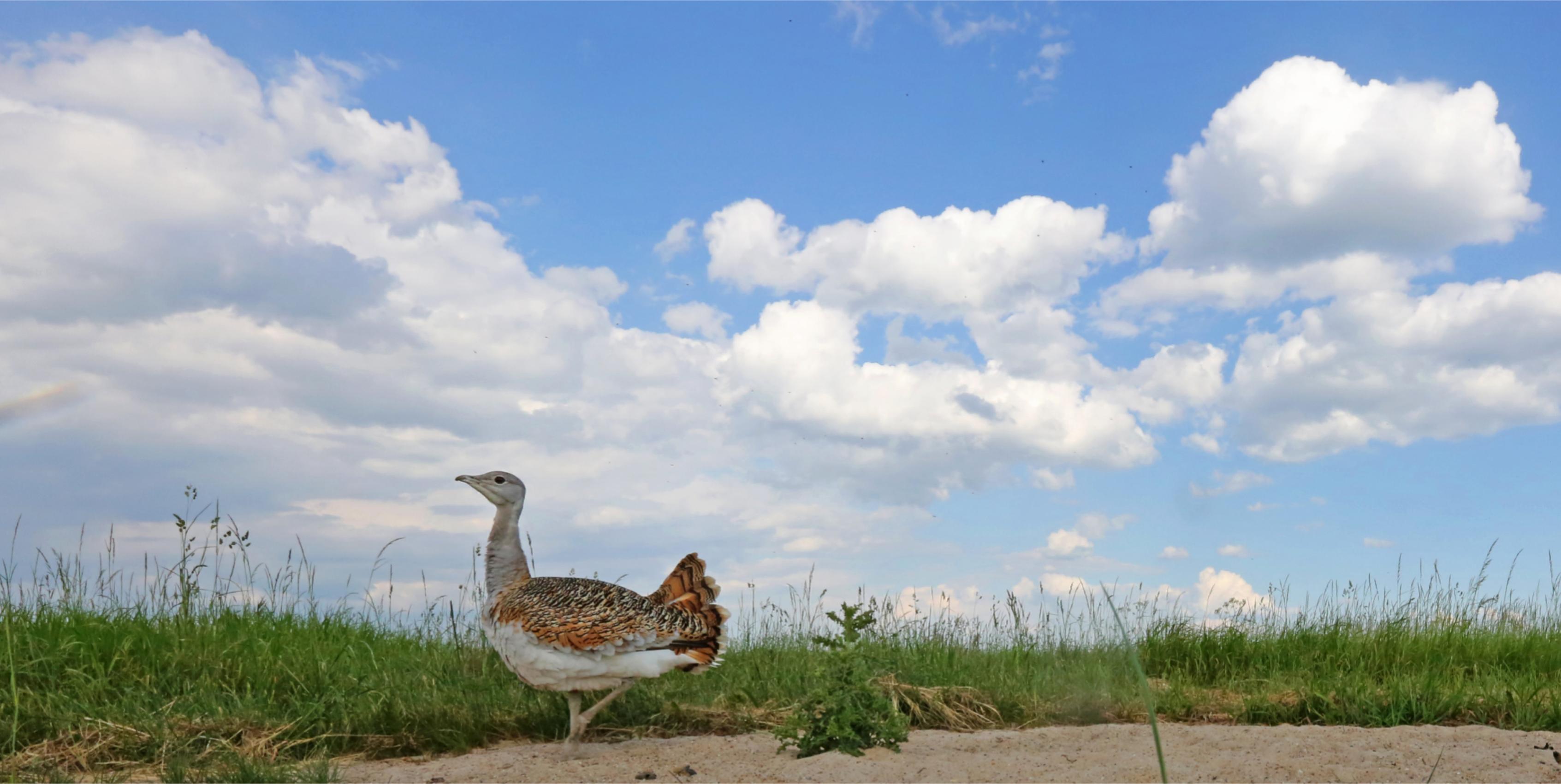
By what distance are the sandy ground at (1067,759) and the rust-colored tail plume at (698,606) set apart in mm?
460

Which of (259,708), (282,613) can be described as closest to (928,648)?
(259,708)

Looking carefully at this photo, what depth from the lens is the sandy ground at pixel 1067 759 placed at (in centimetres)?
443

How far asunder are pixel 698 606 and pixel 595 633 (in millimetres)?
762

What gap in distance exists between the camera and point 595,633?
509 centimetres

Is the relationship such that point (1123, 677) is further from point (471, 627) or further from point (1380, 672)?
point (471, 627)

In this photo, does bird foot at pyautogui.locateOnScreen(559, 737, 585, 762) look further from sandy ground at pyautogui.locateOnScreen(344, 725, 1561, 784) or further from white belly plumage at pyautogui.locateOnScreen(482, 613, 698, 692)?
white belly plumage at pyautogui.locateOnScreen(482, 613, 698, 692)

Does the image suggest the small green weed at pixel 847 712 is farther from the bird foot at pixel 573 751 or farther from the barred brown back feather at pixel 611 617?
the bird foot at pixel 573 751

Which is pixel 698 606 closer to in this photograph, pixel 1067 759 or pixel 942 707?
pixel 942 707

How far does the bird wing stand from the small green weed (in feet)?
2.65

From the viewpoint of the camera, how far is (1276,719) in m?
6.27

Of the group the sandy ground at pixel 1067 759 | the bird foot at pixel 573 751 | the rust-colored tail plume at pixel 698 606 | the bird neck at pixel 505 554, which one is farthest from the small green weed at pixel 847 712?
the bird neck at pixel 505 554

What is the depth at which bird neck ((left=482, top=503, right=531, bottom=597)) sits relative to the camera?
6059 mm

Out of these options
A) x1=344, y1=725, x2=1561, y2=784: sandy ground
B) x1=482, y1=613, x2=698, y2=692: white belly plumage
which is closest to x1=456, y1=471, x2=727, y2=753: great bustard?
x1=482, y1=613, x2=698, y2=692: white belly plumage

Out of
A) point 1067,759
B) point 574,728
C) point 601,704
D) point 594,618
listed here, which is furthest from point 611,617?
point 1067,759
